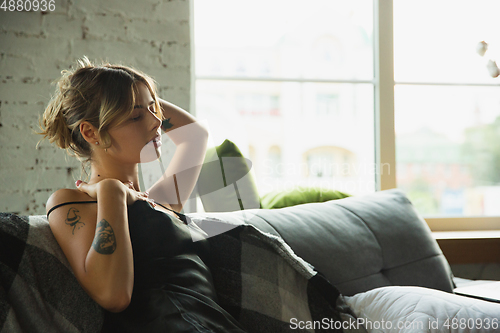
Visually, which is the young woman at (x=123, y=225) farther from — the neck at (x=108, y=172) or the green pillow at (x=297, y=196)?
the green pillow at (x=297, y=196)

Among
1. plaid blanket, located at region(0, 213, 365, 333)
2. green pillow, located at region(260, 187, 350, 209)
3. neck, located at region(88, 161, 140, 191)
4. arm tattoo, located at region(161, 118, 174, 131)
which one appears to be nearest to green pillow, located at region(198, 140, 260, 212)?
green pillow, located at region(260, 187, 350, 209)

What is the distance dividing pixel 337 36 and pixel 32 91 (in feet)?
5.63

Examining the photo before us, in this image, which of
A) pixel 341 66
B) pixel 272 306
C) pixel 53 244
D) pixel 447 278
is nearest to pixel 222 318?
pixel 272 306

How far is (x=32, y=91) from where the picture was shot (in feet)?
5.79

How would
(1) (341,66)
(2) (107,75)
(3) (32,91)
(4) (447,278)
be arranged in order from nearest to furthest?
(2) (107,75) → (4) (447,278) → (3) (32,91) → (1) (341,66)

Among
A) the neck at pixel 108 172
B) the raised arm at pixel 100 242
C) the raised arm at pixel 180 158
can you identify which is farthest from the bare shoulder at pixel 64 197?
the raised arm at pixel 180 158

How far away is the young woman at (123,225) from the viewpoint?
79 cm

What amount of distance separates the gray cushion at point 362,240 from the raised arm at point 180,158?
159 millimetres

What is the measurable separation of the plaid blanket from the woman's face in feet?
0.81

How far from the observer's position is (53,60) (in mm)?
1789

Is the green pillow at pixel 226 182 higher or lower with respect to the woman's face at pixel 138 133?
lower

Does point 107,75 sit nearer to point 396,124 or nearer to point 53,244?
point 53,244

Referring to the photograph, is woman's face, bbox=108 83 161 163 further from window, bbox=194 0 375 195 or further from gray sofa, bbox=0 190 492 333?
window, bbox=194 0 375 195

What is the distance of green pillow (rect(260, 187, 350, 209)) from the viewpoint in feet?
5.59
